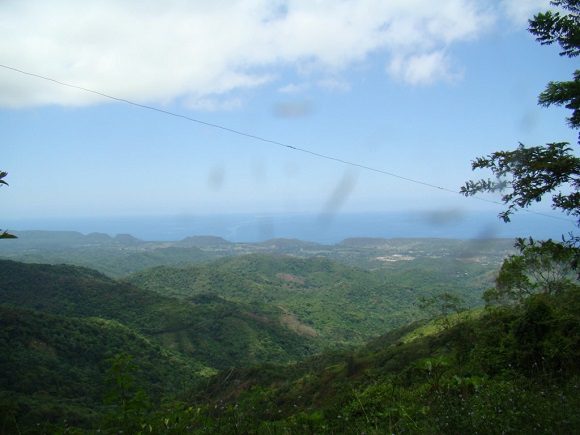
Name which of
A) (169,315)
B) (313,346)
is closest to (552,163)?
(313,346)

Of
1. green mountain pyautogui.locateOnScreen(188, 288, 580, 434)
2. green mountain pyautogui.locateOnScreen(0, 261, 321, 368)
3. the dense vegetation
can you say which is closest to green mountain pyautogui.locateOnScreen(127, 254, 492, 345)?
the dense vegetation

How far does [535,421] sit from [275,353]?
83.6 meters

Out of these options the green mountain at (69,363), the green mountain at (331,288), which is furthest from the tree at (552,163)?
the green mountain at (331,288)

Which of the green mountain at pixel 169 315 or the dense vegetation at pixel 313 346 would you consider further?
the green mountain at pixel 169 315

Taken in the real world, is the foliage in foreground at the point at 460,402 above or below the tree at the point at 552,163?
below

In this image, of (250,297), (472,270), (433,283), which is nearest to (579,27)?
(250,297)

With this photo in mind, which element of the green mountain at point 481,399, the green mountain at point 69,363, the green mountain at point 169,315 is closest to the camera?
the green mountain at point 481,399

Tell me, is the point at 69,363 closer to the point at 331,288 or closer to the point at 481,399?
the point at 481,399

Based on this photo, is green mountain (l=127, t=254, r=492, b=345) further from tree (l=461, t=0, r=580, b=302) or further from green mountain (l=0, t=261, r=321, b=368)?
tree (l=461, t=0, r=580, b=302)

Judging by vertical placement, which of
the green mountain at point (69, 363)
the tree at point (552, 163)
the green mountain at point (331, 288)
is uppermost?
the tree at point (552, 163)

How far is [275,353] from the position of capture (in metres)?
82.8

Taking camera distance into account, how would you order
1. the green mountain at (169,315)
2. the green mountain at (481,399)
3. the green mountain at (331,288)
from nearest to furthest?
the green mountain at (481,399), the green mountain at (169,315), the green mountain at (331,288)

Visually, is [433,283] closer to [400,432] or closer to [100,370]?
[100,370]

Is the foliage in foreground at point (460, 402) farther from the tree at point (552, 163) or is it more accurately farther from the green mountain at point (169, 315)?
the green mountain at point (169, 315)
